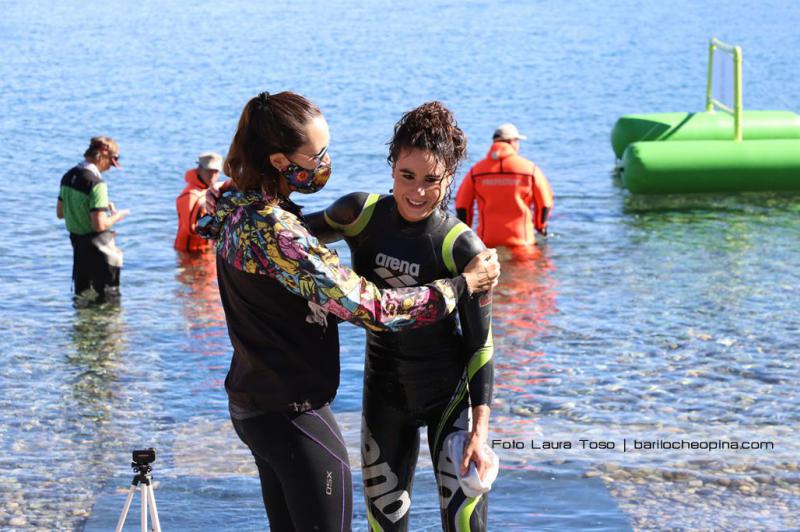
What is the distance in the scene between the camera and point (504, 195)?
12336mm

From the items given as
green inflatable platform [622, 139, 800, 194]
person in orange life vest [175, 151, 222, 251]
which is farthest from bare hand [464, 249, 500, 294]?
green inflatable platform [622, 139, 800, 194]

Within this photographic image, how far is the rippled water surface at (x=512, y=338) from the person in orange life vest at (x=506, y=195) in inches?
17.8

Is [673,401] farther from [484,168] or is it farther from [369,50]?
[369,50]

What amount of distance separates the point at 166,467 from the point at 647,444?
291 cm

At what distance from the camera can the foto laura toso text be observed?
7039 millimetres

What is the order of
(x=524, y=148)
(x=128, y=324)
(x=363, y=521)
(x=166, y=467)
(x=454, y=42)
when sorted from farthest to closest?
(x=454, y=42) → (x=524, y=148) → (x=128, y=324) → (x=166, y=467) → (x=363, y=521)

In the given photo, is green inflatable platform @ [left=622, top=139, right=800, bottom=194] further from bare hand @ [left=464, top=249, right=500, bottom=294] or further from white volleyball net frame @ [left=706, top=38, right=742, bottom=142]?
bare hand @ [left=464, top=249, right=500, bottom=294]

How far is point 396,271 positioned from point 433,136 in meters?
0.54

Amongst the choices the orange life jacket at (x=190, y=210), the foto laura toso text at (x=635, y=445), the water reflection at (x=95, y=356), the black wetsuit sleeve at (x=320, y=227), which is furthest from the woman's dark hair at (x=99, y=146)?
the black wetsuit sleeve at (x=320, y=227)

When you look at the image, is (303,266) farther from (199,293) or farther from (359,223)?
(199,293)

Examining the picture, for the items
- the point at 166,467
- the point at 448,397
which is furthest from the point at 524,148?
the point at 448,397

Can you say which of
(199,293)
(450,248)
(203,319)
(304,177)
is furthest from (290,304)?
(199,293)

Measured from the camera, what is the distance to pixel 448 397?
14.3ft

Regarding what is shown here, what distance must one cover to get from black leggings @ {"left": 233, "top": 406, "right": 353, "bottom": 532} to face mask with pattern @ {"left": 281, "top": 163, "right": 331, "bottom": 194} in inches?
29.1
